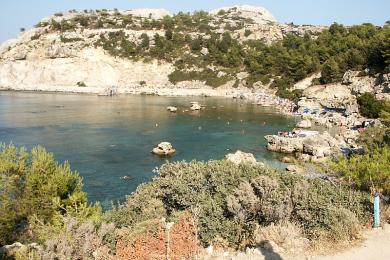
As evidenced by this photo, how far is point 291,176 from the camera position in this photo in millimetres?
15031

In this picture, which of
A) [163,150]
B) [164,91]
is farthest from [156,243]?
[164,91]

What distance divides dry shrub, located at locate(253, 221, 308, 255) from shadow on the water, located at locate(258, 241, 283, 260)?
6.7 inches

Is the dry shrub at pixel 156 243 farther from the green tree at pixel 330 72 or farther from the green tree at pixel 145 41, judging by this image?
the green tree at pixel 145 41

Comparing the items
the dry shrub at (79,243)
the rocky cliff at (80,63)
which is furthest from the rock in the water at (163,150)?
the rocky cliff at (80,63)

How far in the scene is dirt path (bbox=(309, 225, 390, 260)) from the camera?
11.3 m

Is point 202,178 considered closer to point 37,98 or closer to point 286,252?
point 286,252

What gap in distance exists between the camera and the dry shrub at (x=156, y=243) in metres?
11.2

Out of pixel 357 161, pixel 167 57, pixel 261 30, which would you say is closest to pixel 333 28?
pixel 261 30

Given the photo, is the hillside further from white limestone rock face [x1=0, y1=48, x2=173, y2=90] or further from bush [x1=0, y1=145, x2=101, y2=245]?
bush [x1=0, y1=145, x2=101, y2=245]

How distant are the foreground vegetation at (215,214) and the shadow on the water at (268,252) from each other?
0.30m

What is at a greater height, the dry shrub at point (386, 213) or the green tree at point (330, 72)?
the green tree at point (330, 72)

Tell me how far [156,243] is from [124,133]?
137 ft

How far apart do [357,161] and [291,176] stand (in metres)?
6.52

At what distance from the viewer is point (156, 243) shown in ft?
37.2
